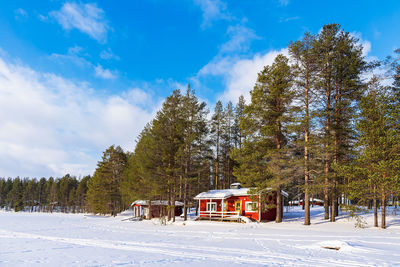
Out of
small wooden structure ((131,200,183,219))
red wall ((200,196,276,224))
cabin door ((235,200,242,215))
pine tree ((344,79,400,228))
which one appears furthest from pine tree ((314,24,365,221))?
small wooden structure ((131,200,183,219))

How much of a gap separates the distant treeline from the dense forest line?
53180mm

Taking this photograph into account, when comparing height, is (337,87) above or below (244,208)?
above

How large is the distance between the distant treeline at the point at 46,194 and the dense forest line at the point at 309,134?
5318 centimetres

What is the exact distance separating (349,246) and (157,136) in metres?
21.3

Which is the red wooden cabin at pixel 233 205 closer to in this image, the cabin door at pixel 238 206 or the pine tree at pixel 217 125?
the cabin door at pixel 238 206

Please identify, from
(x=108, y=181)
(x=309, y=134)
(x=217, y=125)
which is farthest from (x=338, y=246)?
(x=108, y=181)

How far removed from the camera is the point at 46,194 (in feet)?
275

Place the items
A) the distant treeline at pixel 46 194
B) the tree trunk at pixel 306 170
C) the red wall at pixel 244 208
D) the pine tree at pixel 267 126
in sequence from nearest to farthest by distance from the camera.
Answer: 1. the tree trunk at pixel 306 170
2. the pine tree at pixel 267 126
3. the red wall at pixel 244 208
4. the distant treeline at pixel 46 194

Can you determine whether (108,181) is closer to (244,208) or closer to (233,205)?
(233,205)

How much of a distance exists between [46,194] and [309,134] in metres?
87.7

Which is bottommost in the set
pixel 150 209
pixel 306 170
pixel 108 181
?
pixel 150 209

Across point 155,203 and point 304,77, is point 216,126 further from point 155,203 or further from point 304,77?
point 304,77

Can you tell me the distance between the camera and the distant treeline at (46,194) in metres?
76.6

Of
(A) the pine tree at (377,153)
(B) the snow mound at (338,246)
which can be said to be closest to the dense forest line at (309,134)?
(A) the pine tree at (377,153)
